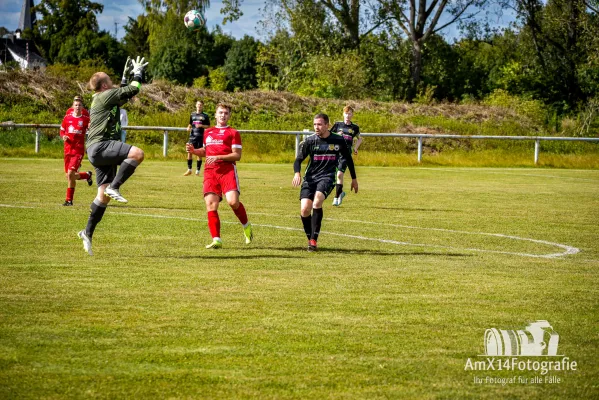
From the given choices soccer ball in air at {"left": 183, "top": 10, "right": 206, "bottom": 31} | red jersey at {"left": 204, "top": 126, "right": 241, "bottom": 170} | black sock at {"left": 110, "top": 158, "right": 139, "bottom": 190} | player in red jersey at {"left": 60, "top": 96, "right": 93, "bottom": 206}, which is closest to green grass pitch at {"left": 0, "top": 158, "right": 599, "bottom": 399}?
black sock at {"left": 110, "top": 158, "right": 139, "bottom": 190}

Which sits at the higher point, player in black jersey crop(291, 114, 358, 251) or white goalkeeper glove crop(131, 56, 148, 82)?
white goalkeeper glove crop(131, 56, 148, 82)

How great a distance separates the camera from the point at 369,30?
5866cm

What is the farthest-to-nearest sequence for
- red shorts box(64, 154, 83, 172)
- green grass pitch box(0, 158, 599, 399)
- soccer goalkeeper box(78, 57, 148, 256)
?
1. red shorts box(64, 154, 83, 172)
2. soccer goalkeeper box(78, 57, 148, 256)
3. green grass pitch box(0, 158, 599, 399)

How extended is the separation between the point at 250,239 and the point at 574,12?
4952cm

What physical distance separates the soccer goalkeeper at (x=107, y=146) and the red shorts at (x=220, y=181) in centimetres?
121

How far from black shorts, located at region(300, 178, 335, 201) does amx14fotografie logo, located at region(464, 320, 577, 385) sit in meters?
5.33

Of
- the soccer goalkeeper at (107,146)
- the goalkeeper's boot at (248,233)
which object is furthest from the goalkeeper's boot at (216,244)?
the soccer goalkeeper at (107,146)

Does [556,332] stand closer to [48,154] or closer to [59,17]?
[48,154]

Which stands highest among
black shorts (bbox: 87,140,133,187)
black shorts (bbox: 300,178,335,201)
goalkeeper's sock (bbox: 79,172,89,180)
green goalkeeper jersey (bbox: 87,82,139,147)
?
green goalkeeper jersey (bbox: 87,82,139,147)

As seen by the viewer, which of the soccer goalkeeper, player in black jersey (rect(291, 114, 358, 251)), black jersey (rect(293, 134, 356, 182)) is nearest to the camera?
the soccer goalkeeper

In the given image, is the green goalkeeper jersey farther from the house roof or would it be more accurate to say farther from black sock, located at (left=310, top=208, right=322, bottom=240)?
the house roof

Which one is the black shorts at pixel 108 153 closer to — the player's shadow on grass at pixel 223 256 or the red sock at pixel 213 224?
the red sock at pixel 213 224

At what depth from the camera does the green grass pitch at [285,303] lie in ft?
17.4

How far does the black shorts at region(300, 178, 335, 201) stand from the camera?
11.9 metres
